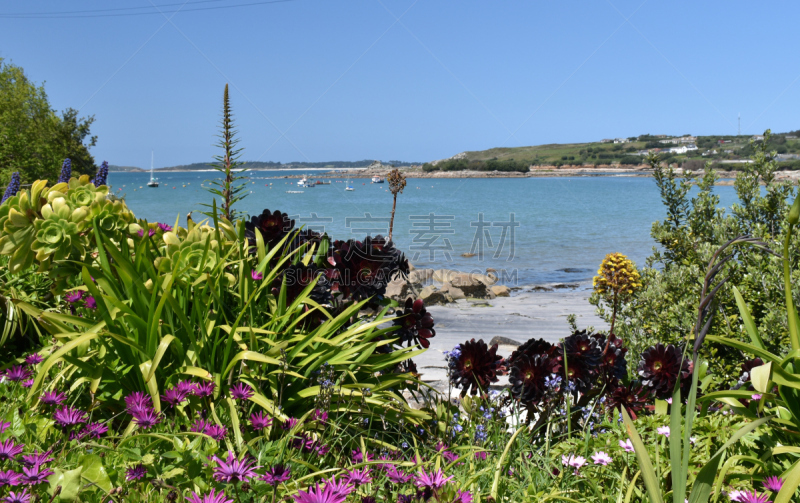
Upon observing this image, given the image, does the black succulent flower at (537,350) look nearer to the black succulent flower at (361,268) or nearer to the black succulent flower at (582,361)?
the black succulent flower at (582,361)

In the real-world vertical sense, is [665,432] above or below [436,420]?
above

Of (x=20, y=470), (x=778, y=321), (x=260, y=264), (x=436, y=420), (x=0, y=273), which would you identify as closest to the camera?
(x=20, y=470)

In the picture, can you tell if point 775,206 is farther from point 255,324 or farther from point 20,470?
point 20,470

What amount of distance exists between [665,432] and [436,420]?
106cm

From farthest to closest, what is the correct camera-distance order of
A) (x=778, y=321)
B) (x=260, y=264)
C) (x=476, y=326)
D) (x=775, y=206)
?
1. (x=476, y=326)
2. (x=775, y=206)
3. (x=778, y=321)
4. (x=260, y=264)

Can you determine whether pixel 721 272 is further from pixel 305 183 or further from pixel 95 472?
pixel 305 183

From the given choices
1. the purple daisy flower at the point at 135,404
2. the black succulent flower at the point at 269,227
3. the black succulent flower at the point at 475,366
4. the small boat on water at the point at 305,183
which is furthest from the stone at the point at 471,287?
the small boat on water at the point at 305,183

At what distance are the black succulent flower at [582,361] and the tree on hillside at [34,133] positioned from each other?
76.1ft

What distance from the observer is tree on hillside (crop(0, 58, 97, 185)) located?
20.7 meters

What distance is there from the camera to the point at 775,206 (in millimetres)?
3859

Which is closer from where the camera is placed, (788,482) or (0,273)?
(788,482)

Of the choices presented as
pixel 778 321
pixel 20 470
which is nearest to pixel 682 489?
pixel 20 470

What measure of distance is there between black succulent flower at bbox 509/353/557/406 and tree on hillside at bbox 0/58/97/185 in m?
23.1

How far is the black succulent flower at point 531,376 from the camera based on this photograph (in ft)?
7.74
